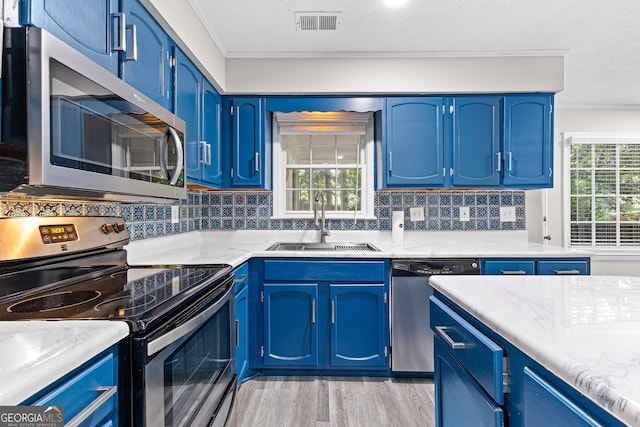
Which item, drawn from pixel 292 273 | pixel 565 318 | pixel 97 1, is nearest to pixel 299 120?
pixel 292 273

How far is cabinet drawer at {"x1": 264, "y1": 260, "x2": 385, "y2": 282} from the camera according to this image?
7.64 ft

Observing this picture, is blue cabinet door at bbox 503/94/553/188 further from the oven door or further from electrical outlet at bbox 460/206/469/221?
the oven door

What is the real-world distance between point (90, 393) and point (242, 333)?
1.52m

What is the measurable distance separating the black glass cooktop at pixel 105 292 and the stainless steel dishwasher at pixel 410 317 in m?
1.20

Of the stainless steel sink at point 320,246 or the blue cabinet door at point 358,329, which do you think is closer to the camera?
the blue cabinet door at point 358,329

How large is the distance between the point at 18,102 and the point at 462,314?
1.31 m

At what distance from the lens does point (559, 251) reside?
2.32 meters

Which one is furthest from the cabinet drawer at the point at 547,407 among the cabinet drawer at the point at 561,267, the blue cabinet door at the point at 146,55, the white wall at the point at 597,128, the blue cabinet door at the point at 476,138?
the white wall at the point at 597,128

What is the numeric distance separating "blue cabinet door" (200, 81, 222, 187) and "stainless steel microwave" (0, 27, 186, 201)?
1.03 m

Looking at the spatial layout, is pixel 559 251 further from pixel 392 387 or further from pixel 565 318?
pixel 565 318

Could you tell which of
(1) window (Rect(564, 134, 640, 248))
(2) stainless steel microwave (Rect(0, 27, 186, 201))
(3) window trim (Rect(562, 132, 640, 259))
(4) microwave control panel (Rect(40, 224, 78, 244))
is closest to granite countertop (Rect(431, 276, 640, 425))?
(2) stainless steel microwave (Rect(0, 27, 186, 201))

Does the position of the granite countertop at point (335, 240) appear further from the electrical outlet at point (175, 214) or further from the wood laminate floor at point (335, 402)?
the wood laminate floor at point (335, 402)
